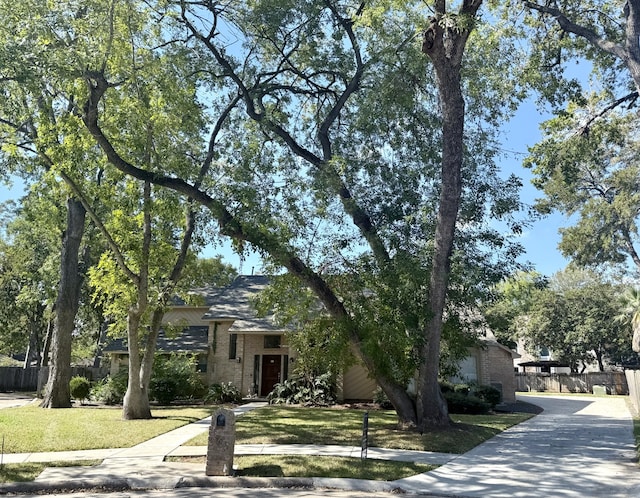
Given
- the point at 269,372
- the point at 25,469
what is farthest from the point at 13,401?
the point at 25,469

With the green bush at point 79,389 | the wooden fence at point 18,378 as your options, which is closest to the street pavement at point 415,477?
the green bush at point 79,389

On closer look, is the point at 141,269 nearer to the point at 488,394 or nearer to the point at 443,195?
the point at 443,195

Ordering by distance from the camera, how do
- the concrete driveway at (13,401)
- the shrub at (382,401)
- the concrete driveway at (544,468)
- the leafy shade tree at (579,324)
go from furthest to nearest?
the leafy shade tree at (579,324)
the concrete driveway at (13,401)
the shrub at (382,401)
the concrete driveway at (544,468)

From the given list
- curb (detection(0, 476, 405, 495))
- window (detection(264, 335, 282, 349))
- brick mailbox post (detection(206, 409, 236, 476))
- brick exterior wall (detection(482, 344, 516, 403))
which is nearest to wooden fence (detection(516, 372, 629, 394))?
brick exterior wall (detection(482, 344, 516, 403))

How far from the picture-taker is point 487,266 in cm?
1419

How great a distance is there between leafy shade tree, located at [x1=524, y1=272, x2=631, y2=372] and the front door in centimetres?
2931

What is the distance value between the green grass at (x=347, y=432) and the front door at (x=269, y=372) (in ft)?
23.0

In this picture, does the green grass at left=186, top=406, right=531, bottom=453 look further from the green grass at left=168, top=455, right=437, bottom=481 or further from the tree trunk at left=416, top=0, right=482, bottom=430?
the green grass at left=168, top=455, right=437, bottom=481

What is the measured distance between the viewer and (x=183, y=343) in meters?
27.2

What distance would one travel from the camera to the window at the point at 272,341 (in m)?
25.6

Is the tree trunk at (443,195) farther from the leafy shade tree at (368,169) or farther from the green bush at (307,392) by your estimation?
the green bush at (307,392)

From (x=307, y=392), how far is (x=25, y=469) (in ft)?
44.7

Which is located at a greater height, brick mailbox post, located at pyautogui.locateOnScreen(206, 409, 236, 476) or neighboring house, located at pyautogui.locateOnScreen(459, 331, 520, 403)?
neighboring house, located at pyautogui.locateOnScreen(459, 331, 520, 403)

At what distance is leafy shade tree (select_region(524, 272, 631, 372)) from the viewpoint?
152ft
